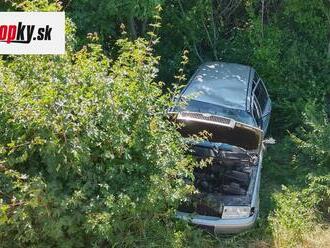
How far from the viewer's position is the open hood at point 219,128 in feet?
23.6

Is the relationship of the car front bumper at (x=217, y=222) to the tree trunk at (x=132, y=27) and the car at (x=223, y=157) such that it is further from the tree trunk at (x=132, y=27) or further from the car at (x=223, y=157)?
the tree trunk at (x=132, y=27)

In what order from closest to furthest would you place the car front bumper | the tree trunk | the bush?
the bush
the car front bumper
the tree trunk

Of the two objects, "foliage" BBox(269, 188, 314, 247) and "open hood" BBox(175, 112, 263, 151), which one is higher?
"open hood" BBox(175, 112, 263, 151)

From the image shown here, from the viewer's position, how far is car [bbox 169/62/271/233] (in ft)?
22.5

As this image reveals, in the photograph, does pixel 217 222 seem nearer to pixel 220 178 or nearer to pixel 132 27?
pixel 220 178

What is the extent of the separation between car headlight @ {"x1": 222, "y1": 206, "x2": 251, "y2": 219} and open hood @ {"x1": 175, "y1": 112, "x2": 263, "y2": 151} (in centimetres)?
100

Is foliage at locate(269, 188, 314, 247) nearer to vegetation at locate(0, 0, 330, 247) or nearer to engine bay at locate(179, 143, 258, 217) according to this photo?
vegetation at locate(0, 0, 330, 247)

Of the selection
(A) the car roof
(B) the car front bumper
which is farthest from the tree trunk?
(B) the car front bumper

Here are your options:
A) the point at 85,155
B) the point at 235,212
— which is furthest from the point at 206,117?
the point at 85,155

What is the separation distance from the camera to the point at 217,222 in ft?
22.4

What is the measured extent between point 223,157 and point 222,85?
1.72m

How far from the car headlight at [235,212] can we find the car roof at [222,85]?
1.81 meters

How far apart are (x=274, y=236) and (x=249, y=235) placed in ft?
1.20

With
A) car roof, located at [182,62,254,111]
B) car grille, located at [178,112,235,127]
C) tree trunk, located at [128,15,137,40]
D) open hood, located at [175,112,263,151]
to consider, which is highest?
tree trunk, located at [128,15,137,40]
